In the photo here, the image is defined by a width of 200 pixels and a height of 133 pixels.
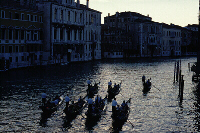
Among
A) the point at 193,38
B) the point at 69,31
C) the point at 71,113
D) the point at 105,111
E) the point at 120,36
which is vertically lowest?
the point at 105,111

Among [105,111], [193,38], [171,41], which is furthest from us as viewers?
[193,38]

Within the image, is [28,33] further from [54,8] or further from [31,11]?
[54,8]

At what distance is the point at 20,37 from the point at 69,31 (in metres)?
17.8

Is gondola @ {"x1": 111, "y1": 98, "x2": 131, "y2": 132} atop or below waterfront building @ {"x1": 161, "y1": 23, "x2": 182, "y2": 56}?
below

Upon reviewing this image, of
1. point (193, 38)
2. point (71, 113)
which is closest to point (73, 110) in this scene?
point (71, 113)

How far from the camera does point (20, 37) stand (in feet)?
205

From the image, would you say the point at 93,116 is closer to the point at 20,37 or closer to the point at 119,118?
the point at 119,118

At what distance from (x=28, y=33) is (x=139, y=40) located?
53996 millimetres

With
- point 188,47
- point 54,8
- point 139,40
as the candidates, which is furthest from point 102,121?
point 188,47

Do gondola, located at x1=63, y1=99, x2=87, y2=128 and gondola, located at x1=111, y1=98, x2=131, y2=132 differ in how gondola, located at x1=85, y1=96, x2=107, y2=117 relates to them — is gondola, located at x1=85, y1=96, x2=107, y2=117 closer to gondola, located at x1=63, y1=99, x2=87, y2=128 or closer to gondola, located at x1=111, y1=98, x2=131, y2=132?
gondola, located at x1=63, y1=99, x2=87, y2=128

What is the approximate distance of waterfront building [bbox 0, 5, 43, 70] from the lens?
58.1 meters

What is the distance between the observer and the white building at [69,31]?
70.8 meters

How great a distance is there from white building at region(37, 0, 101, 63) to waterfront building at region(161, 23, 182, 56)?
41.1 meters

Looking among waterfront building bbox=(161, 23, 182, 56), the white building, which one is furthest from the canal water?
waterfront building bbox=(161, 23, 182, 56)
